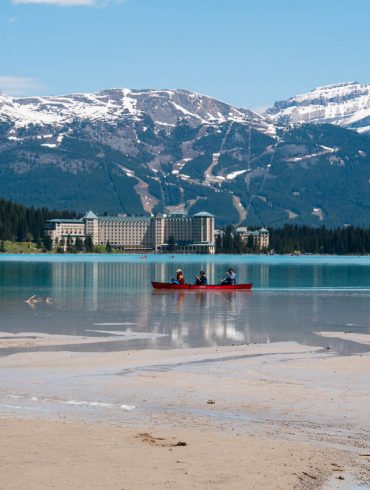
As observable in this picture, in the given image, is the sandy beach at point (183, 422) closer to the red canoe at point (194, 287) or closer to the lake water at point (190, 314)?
the lake water at point (190, 314)

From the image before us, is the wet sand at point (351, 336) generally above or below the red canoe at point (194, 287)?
below

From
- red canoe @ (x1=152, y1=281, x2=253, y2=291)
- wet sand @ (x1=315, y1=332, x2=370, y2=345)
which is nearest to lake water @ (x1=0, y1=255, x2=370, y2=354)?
wet sand @ (x1=315, y1=332, x2=370, y2=345)

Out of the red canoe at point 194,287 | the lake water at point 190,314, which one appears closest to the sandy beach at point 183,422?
the lake water at point 190,314

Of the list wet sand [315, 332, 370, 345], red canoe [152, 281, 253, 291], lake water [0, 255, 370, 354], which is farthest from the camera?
red canoe [152, 281, 253, 291]

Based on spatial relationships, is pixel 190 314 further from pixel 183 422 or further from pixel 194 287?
pixel 183 422

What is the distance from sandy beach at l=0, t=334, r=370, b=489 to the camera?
71.6 feet

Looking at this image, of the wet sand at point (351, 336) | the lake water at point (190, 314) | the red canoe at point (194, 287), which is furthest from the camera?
the red canoe at point (194, 287)

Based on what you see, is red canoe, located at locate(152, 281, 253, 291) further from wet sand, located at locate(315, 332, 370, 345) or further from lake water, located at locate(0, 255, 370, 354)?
wet sand, located at locate(315, 332, 370, 345)

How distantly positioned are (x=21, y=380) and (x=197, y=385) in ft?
22.1

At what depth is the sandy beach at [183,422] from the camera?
71.6ft

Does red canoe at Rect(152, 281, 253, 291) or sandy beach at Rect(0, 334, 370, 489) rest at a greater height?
red canoe at Rect(152, 281, 253, 291)

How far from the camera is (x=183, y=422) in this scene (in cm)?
2783

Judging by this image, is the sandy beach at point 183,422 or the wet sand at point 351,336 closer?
the sandy beach at point 183,422

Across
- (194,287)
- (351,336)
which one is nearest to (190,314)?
(351,336)
